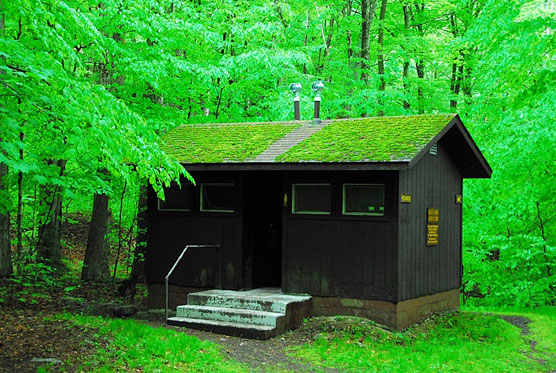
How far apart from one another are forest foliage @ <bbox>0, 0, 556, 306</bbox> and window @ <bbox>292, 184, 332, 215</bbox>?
109 inches

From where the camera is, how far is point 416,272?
11531 mm

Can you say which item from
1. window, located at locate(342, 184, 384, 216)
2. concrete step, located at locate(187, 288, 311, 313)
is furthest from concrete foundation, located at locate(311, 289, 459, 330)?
window, located at locate(342, 184, 384, 216)

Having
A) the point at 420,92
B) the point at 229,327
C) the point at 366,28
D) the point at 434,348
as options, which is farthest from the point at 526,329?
the point at 420,92

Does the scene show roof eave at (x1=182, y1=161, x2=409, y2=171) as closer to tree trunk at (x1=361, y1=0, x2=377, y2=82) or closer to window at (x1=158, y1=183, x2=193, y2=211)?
window at (x1=158, y1=183, x2=193, y2=211)

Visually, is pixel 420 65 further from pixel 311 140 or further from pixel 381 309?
pixel 381 309

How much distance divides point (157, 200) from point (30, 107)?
612 centimetres

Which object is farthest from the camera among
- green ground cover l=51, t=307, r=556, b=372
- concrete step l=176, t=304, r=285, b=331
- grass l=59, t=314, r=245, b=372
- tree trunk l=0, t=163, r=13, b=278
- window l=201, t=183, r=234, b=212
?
tree trunk l=0, t=163, r=13, b=278

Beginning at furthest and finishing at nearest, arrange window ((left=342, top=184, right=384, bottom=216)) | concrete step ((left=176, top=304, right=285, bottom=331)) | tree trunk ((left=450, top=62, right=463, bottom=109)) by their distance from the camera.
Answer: tree trunk ((left=450, top=62, right=463, bottom=109)), window ((left=342, top=184, right=384, bottom=216)), concrete step ((left=176, top=304, right=285, bottom=331))

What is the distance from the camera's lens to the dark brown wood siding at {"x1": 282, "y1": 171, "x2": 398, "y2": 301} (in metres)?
10.9

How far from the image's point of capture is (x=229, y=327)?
10.5 m

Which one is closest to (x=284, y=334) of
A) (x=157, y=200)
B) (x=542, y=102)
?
(x=157, y=200)

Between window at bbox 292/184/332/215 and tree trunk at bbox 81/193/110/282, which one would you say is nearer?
window at bbox 292/184/332/215

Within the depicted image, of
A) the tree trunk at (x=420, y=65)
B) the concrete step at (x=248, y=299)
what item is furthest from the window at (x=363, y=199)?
the tree trunk at (x=420, y=65)

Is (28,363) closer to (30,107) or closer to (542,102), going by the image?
(30,107)
